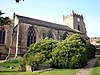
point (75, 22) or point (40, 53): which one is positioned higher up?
point (75, 22)

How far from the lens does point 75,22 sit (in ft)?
170

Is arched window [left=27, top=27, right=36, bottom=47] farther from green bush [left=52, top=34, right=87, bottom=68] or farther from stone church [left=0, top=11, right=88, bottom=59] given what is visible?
green bush [left=52, top=34, right=87, bottom=68]

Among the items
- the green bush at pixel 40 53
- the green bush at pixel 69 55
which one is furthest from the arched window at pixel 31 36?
the green bush at pixel 69 55

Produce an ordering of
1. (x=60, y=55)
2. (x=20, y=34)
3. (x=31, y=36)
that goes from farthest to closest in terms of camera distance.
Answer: (x=31, y=36) < (x=20, y=34) < (x=60, y=55)

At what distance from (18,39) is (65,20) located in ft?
83.6

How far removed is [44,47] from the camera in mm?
21906

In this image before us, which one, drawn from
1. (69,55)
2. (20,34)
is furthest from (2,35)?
(69,55)

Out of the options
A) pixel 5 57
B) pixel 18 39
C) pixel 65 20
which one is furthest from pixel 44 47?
pixel 65 20

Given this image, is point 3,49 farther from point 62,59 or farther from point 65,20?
point 65,20

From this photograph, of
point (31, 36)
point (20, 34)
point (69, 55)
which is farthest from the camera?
point (31, 36)

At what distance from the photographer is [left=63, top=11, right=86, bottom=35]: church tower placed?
168 feet

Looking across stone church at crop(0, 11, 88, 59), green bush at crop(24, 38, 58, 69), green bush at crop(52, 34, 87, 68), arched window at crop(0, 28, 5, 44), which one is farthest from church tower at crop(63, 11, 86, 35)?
green bush at crop(52, 34, 87, 68)

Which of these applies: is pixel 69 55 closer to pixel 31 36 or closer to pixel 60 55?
pixel 60 55

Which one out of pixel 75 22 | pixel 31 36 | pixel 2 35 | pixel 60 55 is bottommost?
pixel 60 55
